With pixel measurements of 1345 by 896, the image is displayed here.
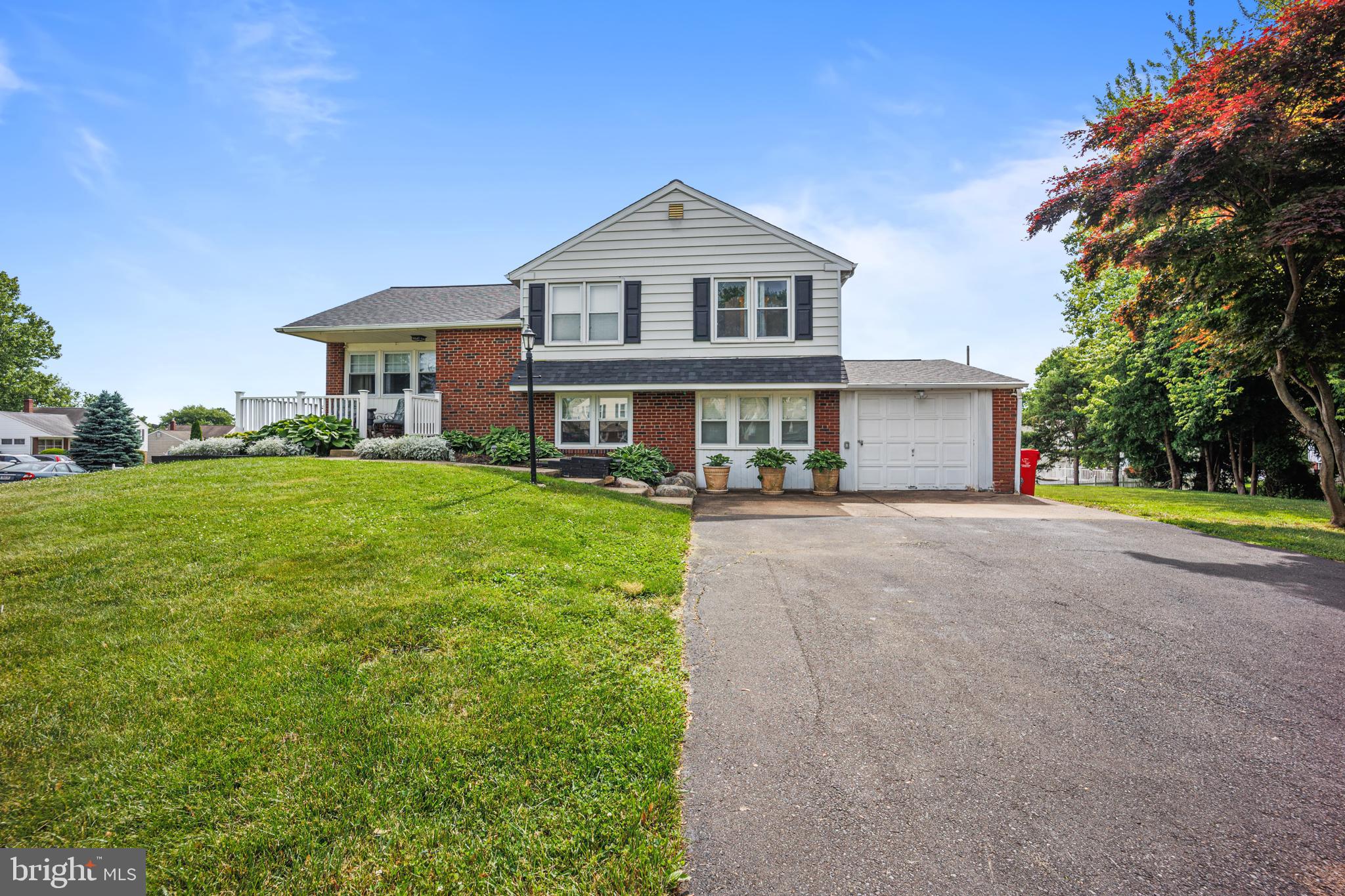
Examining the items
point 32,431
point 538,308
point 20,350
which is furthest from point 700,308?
point 20,350

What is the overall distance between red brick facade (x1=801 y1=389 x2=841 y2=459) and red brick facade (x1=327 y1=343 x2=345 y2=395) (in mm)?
12748

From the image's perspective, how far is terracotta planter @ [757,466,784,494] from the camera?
1308cm

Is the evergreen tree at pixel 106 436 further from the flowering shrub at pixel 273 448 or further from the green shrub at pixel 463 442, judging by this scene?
the green shrub at pixel 463 442

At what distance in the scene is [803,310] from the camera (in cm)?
1355

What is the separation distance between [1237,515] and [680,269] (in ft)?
40.2

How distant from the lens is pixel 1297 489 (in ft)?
65.3

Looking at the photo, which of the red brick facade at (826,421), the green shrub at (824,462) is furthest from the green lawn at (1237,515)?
the red brick facade at (826,421)

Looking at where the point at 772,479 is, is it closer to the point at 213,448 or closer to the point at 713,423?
the point at 713,423

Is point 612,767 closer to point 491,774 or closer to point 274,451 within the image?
point 491,774

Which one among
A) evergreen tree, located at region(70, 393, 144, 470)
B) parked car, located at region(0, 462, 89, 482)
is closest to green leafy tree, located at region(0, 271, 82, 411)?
evergreen tree, located at region(70, 393, 144, 470)

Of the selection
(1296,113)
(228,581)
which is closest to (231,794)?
(228,581)

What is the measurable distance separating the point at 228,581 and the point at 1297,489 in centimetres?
2970

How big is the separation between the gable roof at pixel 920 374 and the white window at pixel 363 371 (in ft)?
41.8

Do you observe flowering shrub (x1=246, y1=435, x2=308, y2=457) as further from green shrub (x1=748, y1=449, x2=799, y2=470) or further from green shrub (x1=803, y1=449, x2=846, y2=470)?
green shrub (x1=803, y1=449, x2=846, y2=470)
